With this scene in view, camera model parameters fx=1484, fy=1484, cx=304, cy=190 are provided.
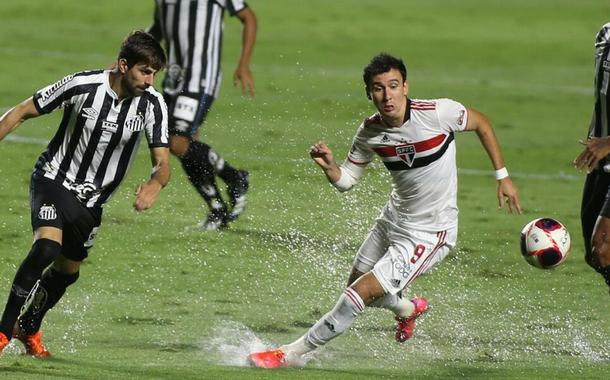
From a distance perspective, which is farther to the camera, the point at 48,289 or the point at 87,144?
the point at 48,289

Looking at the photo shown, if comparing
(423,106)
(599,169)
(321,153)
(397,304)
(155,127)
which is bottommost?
(397,304)

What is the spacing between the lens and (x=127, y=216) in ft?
40.0

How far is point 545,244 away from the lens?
861cm

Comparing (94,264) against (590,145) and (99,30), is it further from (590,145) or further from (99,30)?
(99,30)

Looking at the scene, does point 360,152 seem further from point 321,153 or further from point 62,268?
point 62,268

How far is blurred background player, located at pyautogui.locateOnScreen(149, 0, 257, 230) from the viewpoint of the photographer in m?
11.8

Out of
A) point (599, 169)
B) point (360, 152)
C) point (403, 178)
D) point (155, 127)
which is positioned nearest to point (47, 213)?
point (155, 127)

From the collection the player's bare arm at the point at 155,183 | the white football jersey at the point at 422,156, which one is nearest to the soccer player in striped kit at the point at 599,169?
the white football jersey at the point at 422,156

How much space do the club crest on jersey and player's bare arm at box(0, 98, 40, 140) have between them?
6.56 feet

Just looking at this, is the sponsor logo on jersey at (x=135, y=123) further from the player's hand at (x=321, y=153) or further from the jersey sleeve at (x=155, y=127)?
the player's hand at (x=321, y=153)

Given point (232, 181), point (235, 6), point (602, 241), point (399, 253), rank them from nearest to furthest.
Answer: point (399, 253) → point (602, 241) → point (232, 181) → point (235, 6)

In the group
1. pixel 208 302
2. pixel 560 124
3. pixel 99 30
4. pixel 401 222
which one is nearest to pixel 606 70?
pixel 401 222

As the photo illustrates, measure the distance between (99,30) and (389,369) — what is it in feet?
50.2

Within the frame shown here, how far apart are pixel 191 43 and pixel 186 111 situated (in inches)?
25.6
